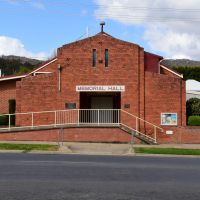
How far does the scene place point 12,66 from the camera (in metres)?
89.6

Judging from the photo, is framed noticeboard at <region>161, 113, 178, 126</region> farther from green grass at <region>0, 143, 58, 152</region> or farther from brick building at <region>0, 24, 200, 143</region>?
green grass at <region>0, 143, 58, 152</region>

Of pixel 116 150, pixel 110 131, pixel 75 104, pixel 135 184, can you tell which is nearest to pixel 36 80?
pixel 75 104

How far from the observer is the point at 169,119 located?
3322 cm

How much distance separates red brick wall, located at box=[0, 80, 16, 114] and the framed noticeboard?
11949 millimetres

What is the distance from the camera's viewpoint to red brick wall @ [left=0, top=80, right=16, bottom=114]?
38.6m

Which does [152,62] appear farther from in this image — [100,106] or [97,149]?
[97,149]

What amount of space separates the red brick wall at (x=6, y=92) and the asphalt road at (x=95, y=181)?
69.8 feet

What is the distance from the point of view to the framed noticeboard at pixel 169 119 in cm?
3309

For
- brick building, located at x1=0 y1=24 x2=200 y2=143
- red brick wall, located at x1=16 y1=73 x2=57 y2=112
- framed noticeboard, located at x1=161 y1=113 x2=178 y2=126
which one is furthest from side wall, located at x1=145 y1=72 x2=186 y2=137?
red brick wall, located at x1=16 y1=73 x2=57 y2=112

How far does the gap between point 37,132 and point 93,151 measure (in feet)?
22.4

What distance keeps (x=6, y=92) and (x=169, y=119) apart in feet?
42.4

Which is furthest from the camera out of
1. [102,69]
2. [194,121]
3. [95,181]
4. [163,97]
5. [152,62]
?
[152,62]

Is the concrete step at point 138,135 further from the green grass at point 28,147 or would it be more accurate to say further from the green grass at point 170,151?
the green grass at point 28,147

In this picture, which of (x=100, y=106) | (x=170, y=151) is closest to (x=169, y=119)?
(x=100, y=106)
